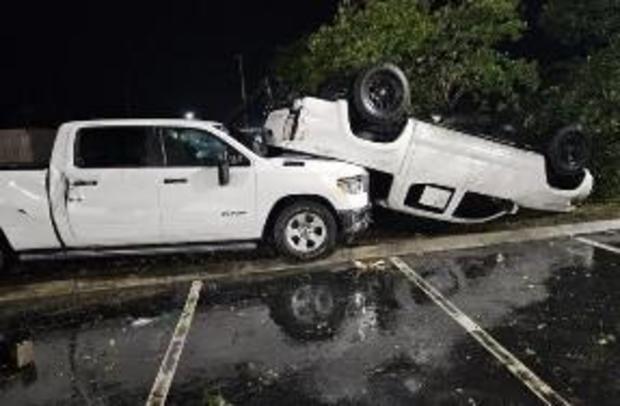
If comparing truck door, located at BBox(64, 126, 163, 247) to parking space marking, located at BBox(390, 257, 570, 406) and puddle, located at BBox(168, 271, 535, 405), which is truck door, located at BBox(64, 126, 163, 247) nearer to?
puddle, located at BBox(168, 271, 535, 405)

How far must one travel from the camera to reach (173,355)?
21.0 ft

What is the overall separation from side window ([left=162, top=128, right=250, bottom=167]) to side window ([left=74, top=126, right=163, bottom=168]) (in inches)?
6.9

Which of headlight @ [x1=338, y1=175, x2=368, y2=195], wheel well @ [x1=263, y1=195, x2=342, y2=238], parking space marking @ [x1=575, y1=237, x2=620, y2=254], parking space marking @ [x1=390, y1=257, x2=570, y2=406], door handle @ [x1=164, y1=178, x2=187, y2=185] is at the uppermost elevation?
door handle @ [x1=164, y1=178, x2=187, y2=185]

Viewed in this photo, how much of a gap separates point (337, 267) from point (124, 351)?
340cm

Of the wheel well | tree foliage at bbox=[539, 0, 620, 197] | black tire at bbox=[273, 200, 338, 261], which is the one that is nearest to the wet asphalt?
black tire at bbox=[273, 200, 338, 261]

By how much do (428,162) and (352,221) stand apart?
4.82 ft

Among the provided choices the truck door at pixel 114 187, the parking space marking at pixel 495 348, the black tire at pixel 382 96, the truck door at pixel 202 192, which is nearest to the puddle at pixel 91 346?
the truck door at pixel 114 187

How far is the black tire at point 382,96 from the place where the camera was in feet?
33.1

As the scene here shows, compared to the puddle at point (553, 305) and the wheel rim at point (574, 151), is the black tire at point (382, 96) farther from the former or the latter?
the wheel rim at point (574, 151)

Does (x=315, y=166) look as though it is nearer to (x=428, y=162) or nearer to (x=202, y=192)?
(x=202, y=192)

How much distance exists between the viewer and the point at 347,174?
31.1 ft

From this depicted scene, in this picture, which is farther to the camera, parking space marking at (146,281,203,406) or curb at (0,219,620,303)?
curb at (0,219,620,303)

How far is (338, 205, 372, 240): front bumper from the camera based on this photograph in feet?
30.9

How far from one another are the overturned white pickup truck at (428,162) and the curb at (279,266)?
471mm
